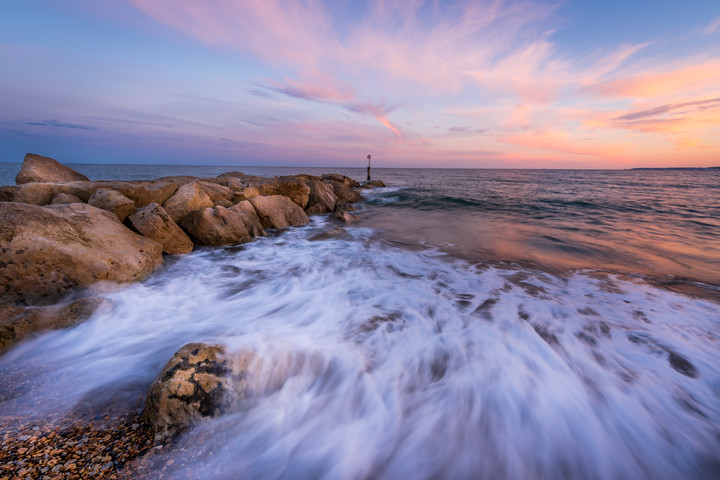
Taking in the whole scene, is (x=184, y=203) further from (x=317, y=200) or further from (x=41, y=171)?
(x=317, y=200)

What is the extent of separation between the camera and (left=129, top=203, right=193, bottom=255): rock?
200 inches

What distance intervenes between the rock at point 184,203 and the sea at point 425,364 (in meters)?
1.27

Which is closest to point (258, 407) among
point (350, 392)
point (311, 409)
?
point (311, 409)

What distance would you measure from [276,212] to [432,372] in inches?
285

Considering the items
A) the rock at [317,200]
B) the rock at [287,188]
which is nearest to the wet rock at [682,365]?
the rock at [287,188]

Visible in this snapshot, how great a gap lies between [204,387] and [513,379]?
263cm

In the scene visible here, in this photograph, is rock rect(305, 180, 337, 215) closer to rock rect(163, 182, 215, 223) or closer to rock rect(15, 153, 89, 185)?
rock rect(163, 182, 215, 223)

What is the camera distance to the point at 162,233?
537 centimetres

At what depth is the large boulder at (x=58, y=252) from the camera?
3225 millimetres

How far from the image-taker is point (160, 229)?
17.4 feet

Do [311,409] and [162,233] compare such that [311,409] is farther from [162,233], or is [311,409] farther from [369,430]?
[162,233]

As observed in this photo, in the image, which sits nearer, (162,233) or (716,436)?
(716,436)

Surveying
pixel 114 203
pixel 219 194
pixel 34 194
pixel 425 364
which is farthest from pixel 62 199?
pixel 425 364

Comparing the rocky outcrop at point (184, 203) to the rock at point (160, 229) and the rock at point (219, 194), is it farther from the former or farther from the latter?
the rock at point (219, 194)
